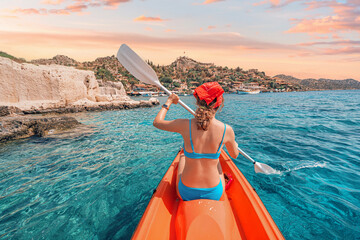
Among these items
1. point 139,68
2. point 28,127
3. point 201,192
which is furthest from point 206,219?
point 28,127

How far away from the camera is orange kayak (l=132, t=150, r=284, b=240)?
1569 millimetres

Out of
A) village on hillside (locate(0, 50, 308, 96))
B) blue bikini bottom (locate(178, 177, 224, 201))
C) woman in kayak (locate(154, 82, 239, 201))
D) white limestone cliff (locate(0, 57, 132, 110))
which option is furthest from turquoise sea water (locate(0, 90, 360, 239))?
village on hillside (locate(0, 50, 308, 96))

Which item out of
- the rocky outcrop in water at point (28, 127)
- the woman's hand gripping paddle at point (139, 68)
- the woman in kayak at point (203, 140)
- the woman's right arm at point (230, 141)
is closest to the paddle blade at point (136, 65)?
the woman's hand gripping paddle at point (139, 68)

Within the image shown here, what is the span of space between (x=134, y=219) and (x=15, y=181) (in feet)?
11.1

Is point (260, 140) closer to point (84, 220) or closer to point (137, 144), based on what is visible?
point (137, 144)

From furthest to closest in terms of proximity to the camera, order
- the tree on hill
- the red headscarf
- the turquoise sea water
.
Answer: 1. the tree on hill
2. the turquoise sea water
3. the red headscarf

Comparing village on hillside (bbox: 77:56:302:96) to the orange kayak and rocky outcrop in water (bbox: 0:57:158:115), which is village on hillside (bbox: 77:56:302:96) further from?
the orange kayak

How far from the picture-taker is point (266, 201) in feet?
10.6

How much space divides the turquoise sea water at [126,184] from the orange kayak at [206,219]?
3.13 feet

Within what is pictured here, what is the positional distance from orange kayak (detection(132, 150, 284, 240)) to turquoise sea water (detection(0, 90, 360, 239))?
954mm

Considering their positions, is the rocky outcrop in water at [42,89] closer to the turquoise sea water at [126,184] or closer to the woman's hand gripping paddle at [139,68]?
the turquoise sea water at [126,184]

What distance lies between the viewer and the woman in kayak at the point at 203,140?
1775 mm

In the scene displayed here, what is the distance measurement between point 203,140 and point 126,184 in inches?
115

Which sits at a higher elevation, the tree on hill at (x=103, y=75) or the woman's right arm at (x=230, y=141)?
the tree on hill at (x=103, y=75)
